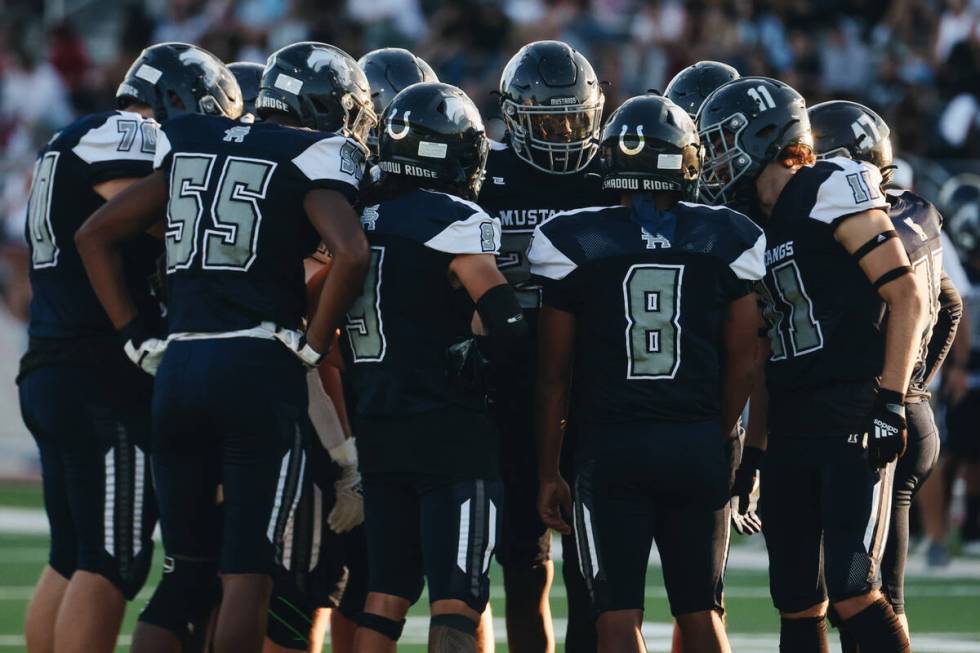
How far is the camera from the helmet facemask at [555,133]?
19.1ft

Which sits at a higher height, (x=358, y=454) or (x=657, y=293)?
(x=657, y=293)

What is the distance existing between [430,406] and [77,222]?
1.46 metres

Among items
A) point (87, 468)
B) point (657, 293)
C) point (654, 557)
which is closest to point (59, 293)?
point (87, 468)

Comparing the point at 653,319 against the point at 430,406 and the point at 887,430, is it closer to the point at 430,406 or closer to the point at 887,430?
the point at 430,406

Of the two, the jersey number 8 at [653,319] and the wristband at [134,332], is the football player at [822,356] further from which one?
the wristband at [134,332]

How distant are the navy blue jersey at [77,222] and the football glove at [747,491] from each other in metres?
2.06

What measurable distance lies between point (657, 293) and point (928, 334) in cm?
123

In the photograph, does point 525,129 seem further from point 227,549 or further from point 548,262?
point 227,549

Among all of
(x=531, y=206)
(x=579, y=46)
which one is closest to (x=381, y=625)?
(x=531, y=206)

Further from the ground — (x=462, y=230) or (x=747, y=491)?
(x=462, y=230)

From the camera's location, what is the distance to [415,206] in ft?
17.2

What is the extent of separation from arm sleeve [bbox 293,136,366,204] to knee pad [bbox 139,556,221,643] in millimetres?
Result: 1228

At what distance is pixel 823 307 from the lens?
5543 millimetres

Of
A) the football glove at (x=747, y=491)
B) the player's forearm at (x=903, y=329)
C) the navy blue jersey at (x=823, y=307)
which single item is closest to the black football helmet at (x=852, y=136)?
the navy blue jersey at (x=823, y=307)
